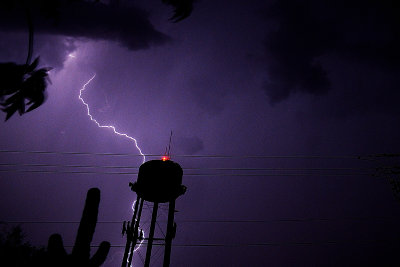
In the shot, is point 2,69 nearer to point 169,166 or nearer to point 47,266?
point 47,266

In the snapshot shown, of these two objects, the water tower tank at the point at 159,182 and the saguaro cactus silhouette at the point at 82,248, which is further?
the water tower tank at the point at 159,182

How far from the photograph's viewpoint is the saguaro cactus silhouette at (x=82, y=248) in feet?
5.78

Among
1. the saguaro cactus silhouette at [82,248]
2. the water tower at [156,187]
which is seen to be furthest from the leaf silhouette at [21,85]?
the water tower at [156,187]

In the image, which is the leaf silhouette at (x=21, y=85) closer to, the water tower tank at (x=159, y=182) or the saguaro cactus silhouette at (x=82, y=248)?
the saguaro cactus silhouette at (x=82, y=248)

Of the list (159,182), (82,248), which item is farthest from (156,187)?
(82,248)

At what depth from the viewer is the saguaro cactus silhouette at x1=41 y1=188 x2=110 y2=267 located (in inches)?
69.3

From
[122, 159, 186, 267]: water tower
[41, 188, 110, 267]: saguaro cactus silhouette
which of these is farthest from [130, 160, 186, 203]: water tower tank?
[41, 188, 110, 267]: saguaro cactus silhouette

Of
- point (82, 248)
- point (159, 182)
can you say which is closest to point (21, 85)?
point (82, 248)

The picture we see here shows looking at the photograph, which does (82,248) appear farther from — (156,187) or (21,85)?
(156,187)

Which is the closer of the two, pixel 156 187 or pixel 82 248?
pixel 82 248

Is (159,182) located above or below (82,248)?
above

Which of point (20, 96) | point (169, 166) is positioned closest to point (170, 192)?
point (169, 166)

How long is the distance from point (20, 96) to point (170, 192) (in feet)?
36.5

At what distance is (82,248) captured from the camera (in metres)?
1.85
